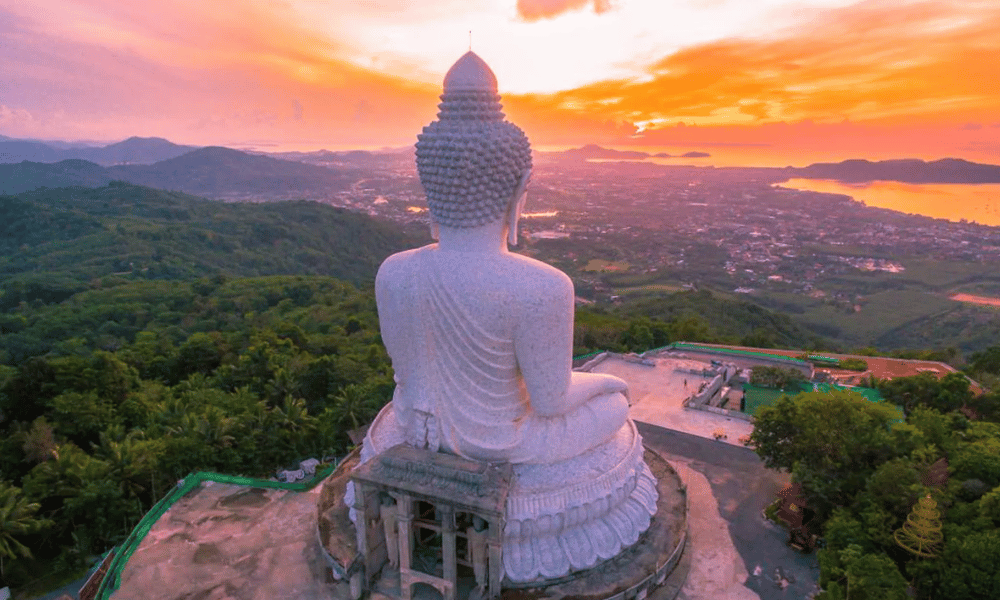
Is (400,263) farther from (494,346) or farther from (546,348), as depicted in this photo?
(546,348)

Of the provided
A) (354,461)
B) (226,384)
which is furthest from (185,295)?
(354,461)

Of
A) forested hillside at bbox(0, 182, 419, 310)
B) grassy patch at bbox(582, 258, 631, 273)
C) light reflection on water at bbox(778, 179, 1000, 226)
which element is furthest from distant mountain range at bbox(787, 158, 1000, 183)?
Result: forested hillside at bbox(0, 182, 419, 310)

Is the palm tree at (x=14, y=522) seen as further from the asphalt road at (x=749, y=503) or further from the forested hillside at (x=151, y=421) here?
the asphalt road at (x=749, y=503)

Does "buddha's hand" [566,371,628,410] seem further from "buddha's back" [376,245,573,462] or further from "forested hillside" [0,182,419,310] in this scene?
"forested hillside" [0,182,419,310]

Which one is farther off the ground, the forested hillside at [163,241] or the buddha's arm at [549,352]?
the buddha's arm at [549,352]

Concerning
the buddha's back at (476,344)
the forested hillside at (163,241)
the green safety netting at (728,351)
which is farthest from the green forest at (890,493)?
the forested hillside at (163,241)
